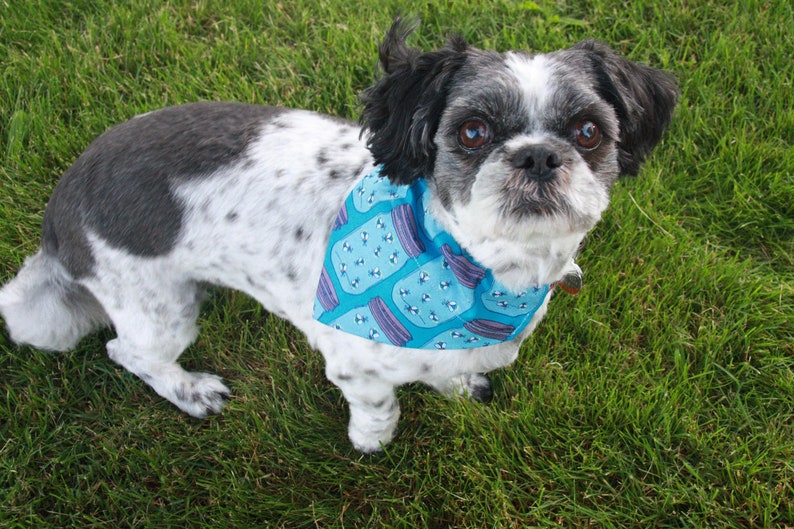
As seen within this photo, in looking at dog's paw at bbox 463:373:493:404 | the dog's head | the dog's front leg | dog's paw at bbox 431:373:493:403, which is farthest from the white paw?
the dog's head

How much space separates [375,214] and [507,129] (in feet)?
2.06

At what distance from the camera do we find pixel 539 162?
2.20 meters

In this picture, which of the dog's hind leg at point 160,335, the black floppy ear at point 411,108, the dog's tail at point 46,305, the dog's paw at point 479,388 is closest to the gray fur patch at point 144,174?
the dog's hind leg at point 160,335

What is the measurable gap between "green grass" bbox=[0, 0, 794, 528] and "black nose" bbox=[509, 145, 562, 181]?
1.53 m

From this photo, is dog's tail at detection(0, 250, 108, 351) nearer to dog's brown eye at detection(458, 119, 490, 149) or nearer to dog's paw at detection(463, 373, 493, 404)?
dog's paw at detection(463, 373, 493, 404)

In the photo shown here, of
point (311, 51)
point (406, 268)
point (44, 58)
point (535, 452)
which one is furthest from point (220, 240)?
point (44, 58)

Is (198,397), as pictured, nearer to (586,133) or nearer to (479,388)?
(479,388)

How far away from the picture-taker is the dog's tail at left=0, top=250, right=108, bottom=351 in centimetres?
345

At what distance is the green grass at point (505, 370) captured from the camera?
3.26 meters

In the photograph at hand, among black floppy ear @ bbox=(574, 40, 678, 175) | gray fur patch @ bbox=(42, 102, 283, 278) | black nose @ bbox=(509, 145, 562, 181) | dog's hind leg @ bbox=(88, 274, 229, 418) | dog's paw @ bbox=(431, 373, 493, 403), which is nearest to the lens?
black nose @ bbox=(509, 145, 562, 181)

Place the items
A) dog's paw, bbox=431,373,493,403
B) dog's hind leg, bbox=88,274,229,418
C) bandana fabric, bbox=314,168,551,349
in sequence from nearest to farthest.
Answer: bandana fabric, bbox=314,168,551,349
dog's hind leg, bbox=88,274,229,418
dog's paw, bbox=431,373,493,403

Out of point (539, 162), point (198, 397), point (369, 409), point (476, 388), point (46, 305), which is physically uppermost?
point (539, 162)

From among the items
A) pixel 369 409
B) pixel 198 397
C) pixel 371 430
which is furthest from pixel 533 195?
pixel 198 397

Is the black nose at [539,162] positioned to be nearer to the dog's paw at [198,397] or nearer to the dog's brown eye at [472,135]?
the dog's brown eye at [472,135]
